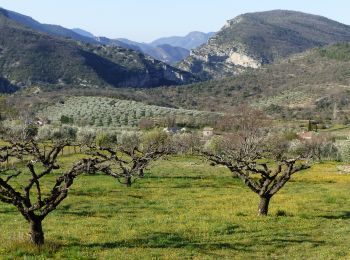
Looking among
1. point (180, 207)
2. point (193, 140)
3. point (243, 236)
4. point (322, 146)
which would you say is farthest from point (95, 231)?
point (322, 146)

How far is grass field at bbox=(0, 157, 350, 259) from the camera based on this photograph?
18.4m

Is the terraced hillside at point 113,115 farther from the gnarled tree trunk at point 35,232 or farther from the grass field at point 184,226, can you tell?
the gnarled tree trunk at point 35,232

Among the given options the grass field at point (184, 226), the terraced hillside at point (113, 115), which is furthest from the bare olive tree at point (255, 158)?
the terraced hillside at point (113, 115)

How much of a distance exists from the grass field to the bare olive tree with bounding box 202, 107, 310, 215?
1661mm

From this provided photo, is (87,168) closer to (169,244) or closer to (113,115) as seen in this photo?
(169,244)

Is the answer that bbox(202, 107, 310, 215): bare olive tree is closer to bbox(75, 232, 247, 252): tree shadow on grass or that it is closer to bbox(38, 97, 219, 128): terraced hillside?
bbox(75, 232, 247, 252): tree shadow on grass

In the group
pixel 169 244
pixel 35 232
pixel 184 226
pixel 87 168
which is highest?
pixel 87 168

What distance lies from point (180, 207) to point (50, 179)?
20662 mm

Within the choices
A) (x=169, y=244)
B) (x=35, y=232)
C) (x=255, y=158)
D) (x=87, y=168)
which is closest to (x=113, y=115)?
(x=255, y=158)

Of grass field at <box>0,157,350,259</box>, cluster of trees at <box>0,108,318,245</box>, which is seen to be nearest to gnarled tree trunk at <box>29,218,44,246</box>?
cluster of trees at <box>0,108,318,245</box>

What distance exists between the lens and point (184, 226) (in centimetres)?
2377

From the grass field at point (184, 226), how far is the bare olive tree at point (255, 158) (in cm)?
166

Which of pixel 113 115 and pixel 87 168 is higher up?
pixel 87 168

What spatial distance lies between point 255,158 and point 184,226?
34.6 ft
